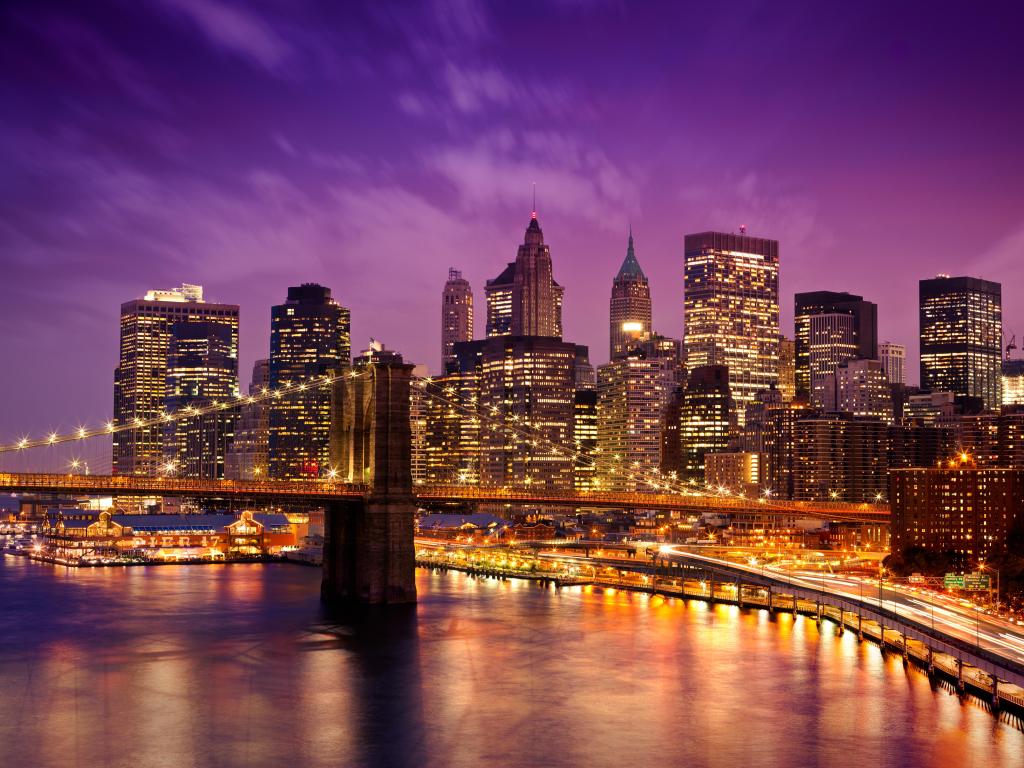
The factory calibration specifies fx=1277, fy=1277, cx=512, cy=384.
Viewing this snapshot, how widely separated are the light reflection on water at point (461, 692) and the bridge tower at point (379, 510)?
220cm

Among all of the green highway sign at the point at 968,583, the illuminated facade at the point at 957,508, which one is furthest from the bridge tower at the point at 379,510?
the illuminated facade at the point at 957,508

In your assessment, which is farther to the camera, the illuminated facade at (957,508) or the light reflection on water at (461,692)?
the illuminated facade at (957,508)

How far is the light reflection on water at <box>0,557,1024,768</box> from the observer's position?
41656mm

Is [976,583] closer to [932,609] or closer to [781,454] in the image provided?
[932,609]

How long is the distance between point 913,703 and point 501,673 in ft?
54.7

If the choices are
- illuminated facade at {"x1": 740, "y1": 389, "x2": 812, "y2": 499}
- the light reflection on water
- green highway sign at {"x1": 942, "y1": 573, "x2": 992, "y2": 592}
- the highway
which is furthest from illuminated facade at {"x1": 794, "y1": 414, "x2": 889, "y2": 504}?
the light reflection on water

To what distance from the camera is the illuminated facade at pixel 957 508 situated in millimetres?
97000

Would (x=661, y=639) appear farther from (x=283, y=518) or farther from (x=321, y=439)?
(x=321, y=439)

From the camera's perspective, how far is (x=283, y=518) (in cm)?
14550

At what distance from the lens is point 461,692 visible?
165 ft

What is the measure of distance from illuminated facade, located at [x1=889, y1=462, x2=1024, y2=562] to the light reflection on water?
29.6m

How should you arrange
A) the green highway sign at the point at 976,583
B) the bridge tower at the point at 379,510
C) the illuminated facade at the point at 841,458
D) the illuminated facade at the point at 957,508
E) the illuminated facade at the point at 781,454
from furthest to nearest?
the illuminated facade at the point at 781,454
the illuminated facade at the point at 841,458
the illuminated facade at the point at 957,508
the green highway sign at the point at 976,583
the bridge tower at the point at 379,510

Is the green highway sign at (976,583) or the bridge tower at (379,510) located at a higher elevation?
the bridge tower at (379,510)

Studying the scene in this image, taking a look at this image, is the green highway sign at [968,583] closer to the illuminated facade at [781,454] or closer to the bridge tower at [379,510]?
the bridge tower at [379,510]
